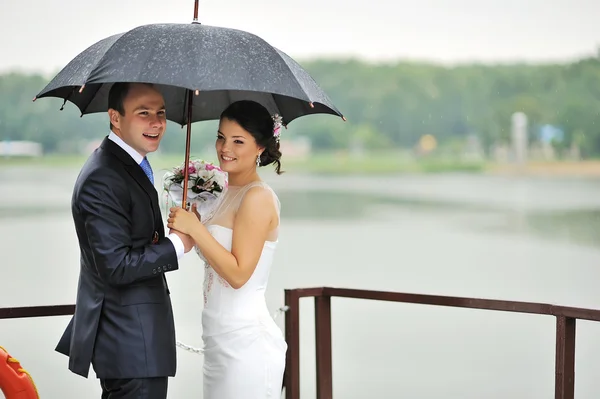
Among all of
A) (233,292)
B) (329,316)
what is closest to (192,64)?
(233,292)

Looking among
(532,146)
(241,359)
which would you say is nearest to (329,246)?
(532,146)

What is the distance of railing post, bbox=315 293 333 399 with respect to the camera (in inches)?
144

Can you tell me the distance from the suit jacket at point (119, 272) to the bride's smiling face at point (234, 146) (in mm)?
300

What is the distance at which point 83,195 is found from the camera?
2.43 m

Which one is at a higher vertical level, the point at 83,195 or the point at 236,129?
the point at 236,129

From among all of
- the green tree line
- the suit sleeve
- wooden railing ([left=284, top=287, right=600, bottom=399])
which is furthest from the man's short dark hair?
the green tree line

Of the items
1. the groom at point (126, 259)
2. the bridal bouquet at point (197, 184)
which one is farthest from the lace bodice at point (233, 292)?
the groom at point (126, 259)

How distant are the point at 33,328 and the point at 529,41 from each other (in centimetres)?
1449

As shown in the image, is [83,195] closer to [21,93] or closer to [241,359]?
[241,359]

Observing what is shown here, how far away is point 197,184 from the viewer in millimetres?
2980

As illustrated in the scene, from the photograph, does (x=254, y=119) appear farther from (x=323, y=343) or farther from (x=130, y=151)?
(x=323, y=343)

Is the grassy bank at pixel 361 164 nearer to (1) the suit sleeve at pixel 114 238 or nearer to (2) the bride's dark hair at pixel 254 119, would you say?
(2) the bride's dark hair at pixel 254 119

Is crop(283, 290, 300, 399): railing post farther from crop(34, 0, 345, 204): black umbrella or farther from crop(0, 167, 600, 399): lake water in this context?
crop(0, 167, 600, 399): lake water

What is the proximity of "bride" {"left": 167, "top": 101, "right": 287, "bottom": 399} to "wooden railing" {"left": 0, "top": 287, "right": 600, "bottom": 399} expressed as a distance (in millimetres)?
684
